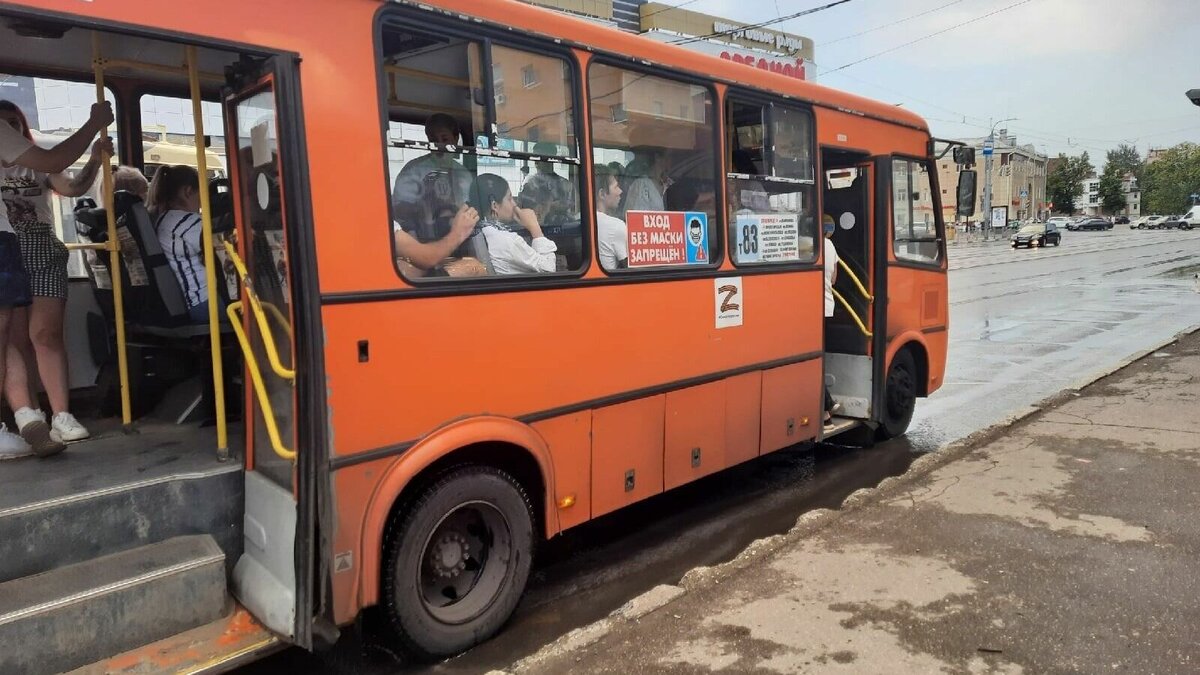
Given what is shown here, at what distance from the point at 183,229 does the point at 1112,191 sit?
4898 inches

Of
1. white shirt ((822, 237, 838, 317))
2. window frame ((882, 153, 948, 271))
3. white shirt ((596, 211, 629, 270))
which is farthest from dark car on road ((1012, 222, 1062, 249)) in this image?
white shirt ((596, 211, 629, 270))

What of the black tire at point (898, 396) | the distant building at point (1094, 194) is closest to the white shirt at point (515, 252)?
the black tire at point (898, 396)

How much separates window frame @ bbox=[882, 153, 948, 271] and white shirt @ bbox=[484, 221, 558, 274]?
370 cm

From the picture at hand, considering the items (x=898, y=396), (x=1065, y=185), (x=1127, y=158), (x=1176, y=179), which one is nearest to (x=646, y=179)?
(x=898, y=396)

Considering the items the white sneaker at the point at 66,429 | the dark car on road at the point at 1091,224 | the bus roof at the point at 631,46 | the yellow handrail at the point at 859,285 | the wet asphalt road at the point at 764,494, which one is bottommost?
the wet asphalt road at the point at 764,494

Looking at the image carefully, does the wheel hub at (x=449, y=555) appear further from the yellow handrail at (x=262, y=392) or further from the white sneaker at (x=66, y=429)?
the white sneaker at (x=66, y=429)

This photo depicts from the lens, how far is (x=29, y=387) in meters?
3.93

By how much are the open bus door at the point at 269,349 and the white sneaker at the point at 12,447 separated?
115 cm

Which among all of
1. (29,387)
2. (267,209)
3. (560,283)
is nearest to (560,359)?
(560,283)

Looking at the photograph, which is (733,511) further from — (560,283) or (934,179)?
(934,179)

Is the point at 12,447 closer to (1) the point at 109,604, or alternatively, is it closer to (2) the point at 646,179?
(1) the point at 109,604

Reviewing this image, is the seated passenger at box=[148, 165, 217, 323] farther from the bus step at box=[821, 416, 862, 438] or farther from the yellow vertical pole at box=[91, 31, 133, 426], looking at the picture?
the bus step at box=[821, 416, 862, 438]

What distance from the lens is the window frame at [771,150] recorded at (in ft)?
16.2

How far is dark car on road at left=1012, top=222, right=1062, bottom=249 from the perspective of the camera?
48.2 metres
